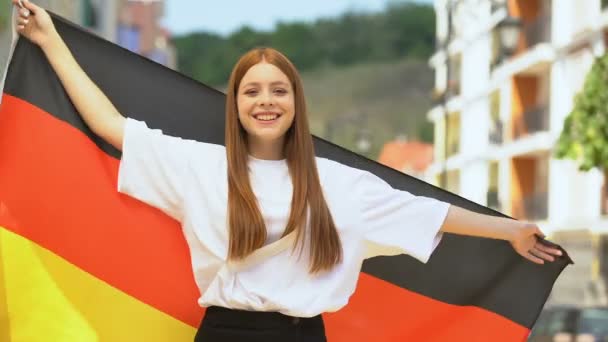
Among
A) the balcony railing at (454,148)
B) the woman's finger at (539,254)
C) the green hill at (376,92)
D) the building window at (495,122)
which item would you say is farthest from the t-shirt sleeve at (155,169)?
the green hill at (376,92)

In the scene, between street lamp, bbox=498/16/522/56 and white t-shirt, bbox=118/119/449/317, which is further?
street lamp, bbox=498/16/522/56

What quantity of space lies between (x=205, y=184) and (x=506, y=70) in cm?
4039

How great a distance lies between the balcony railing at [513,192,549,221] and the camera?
4044cm

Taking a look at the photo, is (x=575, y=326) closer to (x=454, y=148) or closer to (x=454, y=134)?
(x=454, y=148)

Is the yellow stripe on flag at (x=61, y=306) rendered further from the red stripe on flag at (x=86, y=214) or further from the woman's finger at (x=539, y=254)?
the woman's finger at (x=539, y=254)

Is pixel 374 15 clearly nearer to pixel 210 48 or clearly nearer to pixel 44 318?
pixel 210 48

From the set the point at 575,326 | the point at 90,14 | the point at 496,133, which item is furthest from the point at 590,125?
the point at 496,133

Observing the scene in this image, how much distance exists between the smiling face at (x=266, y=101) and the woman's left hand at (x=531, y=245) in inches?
40.6

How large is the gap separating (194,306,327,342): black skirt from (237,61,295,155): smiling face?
60cm

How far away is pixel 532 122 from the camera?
4159 centimetres

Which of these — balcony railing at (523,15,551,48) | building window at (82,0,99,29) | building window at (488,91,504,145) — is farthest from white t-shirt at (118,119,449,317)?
building window at (488,91,504,145)

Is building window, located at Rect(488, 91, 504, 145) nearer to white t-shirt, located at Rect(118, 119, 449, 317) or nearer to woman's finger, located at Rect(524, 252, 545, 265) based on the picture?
woman's finger, located at Rect(524, 252, 545, 265)

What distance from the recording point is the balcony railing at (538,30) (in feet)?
131

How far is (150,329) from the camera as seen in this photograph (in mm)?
4645
